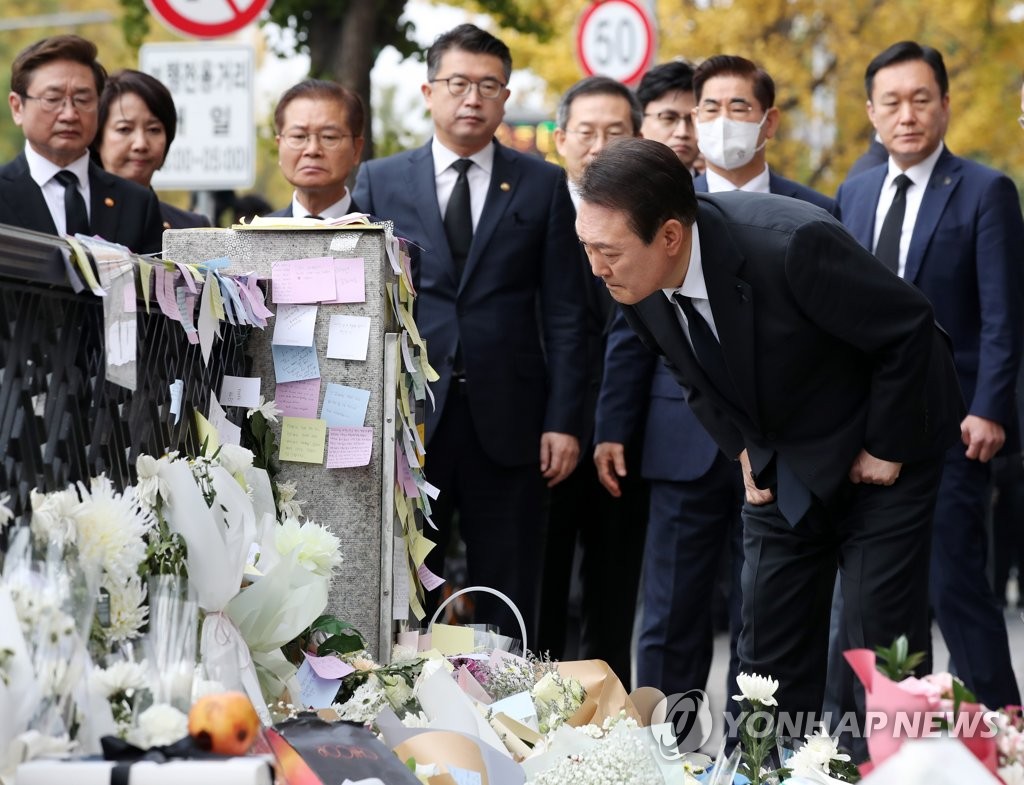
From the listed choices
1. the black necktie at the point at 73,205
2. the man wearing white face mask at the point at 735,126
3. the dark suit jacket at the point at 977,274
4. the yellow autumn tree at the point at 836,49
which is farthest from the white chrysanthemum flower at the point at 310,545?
the yellow autumn tree at the point at 836,49

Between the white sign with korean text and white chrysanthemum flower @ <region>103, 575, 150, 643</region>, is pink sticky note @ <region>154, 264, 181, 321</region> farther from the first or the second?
the white sign with korean text

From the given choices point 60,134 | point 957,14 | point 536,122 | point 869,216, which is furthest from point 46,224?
point 536,122

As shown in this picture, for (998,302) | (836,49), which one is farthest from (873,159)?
(836,49)

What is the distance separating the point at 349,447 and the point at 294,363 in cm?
30

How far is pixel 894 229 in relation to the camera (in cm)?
647

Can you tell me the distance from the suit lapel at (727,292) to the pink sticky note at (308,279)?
42.3 inches

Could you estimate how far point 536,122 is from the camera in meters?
22.9

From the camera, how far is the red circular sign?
7.95 metres

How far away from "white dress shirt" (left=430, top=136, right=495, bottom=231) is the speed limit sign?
533 centimetres

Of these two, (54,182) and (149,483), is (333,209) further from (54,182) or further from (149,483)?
(149,483)

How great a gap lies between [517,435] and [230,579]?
2.61 meters

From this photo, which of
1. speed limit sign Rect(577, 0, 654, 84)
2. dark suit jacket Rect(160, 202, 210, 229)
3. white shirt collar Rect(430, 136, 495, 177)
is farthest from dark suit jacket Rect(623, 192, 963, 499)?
speed limit sign Rect(577, 0, 654, 84)

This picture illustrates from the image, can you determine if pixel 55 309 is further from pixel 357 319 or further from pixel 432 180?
pixel 432 180

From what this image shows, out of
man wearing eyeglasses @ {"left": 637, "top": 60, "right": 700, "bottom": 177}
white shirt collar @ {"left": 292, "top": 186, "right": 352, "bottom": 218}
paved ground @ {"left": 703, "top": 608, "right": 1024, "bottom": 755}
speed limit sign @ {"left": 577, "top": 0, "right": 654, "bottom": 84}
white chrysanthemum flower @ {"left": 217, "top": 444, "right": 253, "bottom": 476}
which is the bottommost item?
paved ground @ {"left": 703, "top": 608, "right": 1024, "bottom": 755}
